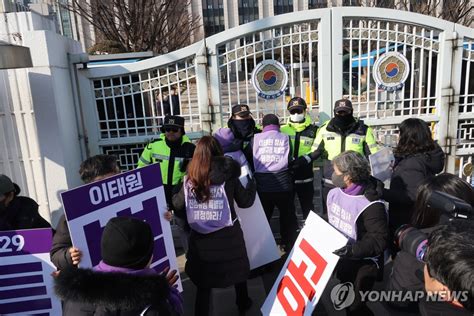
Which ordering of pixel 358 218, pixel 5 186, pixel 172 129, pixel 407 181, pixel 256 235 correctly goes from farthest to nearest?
pixel 172 129, pixel 256 235, pixel 407 181, pixel 5 186, pixel 358 218

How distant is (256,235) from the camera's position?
11.4 ft

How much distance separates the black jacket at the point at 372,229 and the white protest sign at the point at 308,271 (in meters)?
0.17

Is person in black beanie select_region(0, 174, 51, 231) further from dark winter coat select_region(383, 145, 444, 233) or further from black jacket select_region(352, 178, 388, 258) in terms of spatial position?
dark winter coat select_region(383, 145, 444, 233)

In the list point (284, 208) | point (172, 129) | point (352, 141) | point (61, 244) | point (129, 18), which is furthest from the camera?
point (129, 18)

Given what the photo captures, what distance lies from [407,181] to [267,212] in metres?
1.54

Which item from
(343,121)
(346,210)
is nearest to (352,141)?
(343,121)

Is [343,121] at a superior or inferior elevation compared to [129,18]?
inferior

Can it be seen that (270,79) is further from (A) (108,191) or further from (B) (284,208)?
(A) (108,191)

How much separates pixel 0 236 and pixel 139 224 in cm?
153

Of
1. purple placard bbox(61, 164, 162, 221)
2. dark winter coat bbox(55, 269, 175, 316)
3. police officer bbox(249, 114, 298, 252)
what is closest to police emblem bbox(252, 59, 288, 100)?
police officer bbox(249, 114, 298, 252)

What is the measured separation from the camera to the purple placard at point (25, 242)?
2.59m

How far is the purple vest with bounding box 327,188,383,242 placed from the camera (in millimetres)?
2494

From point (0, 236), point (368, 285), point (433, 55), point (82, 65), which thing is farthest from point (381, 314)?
point (82, 65)

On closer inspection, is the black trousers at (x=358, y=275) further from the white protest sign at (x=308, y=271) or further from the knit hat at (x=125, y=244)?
the knit hat at (x=125, y=244)
